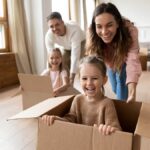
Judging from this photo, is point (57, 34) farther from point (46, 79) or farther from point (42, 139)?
point (42, 139)

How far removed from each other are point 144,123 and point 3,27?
3351mm

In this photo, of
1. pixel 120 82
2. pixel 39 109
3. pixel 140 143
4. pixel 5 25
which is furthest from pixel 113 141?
pixel 5 25

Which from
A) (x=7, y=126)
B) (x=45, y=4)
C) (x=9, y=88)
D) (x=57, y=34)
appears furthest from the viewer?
(x=45, y=4)

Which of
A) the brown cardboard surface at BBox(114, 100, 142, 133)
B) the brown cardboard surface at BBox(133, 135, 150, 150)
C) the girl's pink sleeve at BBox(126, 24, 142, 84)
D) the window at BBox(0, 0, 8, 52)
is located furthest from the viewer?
the window at BBox(0, 0, 8, 52)

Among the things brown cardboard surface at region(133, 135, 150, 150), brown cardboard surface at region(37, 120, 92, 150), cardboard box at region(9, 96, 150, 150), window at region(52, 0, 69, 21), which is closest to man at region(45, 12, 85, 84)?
cardboard box at region(9, 96, 150, 150)

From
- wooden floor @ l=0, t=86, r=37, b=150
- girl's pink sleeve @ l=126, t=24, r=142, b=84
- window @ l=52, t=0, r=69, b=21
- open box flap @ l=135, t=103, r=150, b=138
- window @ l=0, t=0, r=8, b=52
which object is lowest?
wooden floor @ l=0, t=86, r=37, b=150

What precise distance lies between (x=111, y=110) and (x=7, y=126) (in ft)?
3.93

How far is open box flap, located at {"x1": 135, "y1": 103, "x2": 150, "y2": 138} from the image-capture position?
74cm

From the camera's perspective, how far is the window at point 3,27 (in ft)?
12.2

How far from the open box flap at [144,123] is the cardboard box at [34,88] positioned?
0.99 m

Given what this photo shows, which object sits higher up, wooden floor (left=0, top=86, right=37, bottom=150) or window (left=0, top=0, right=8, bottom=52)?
window (left=0, top=0, right=8, bottom=52)

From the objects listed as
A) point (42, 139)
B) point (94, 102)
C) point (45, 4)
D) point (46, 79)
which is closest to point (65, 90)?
point (46, 79)

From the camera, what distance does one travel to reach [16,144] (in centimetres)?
169

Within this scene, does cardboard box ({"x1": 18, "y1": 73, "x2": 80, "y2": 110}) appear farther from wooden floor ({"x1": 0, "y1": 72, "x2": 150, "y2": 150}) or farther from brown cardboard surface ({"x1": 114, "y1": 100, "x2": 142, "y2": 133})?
brown cardboard surface ({"x1": 114, "y1": 100, "x2": 142, "y2": 133})
